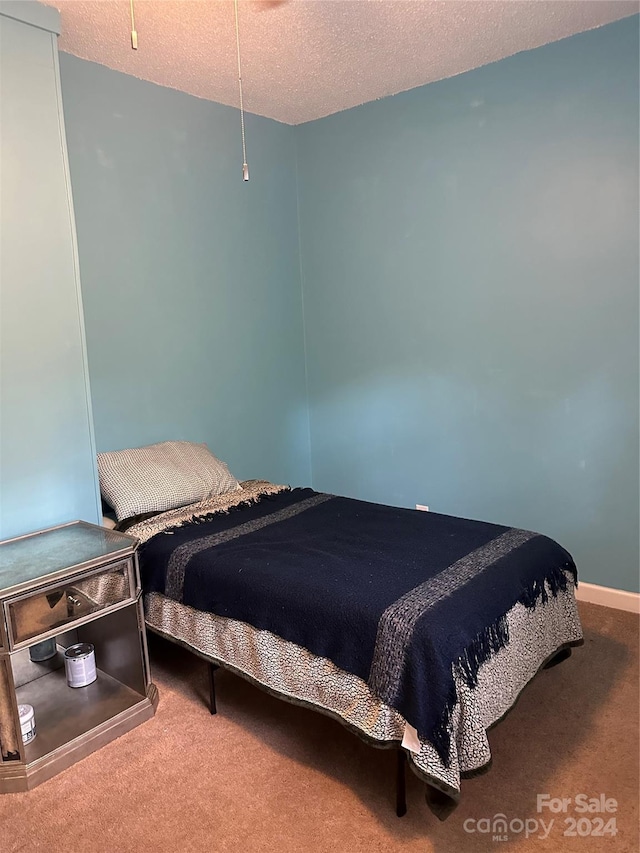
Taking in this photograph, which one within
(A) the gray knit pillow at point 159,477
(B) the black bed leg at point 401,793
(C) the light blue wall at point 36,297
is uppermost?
(C) the light blue wall at point 36,297

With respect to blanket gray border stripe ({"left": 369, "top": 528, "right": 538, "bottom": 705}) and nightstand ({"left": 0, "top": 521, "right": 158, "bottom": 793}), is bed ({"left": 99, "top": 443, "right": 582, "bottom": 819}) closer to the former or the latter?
blanket gray border stripe ({"left": 369, "top": 528, "right": 538, "bottom": 705})

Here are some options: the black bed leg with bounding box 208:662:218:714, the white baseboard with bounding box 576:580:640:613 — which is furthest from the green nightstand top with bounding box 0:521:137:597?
the white baseboard with bounding box 576:580:640:613

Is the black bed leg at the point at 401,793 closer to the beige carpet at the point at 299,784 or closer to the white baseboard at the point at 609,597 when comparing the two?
the beige carpet at the point at 299,784

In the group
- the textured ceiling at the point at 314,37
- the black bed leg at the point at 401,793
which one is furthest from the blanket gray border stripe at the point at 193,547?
the textured ceiling at the point at 314,37

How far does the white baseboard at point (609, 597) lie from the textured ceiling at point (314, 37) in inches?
97.8

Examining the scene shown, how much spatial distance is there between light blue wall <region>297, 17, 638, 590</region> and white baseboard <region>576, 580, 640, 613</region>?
0.05m

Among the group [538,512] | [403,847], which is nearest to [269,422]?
[538,512]

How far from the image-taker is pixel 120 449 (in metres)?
2.83

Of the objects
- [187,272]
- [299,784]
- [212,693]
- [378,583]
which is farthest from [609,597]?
[187,272]

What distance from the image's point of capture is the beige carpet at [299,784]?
5.21ft

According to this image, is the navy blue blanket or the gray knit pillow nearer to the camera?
the navy blue blanket

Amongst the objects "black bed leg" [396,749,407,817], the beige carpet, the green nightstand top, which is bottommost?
the beige carpet

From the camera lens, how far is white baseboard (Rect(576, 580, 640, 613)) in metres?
2.72

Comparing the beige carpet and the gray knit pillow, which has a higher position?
the gray knit pillow
